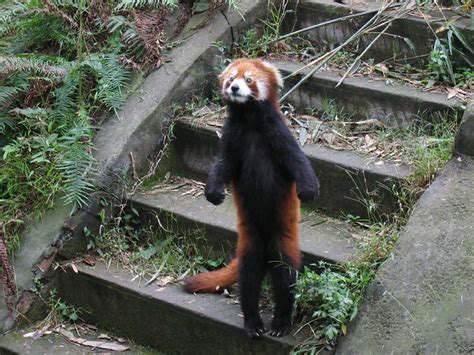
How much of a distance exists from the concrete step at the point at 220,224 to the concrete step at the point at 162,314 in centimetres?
44

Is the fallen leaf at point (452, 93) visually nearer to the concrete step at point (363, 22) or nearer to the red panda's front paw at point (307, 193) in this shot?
the concrete step at point (363, 22)

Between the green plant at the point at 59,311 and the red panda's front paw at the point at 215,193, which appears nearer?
the red panda's front paw at the point at 215,193

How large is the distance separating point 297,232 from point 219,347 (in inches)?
33.4

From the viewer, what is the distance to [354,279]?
13.6ft

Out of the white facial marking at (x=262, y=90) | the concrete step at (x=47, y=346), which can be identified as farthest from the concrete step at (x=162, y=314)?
the white facial marking at (x=262, y=90)

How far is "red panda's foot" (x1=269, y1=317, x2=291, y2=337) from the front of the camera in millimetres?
4160

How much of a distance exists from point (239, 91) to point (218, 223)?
112 cm

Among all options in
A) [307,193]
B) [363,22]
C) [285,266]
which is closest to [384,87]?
[363,22]

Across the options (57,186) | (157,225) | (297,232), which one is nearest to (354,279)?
(297,232)

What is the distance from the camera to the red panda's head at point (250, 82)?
414 cm

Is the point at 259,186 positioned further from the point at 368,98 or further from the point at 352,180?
the point at 368,98

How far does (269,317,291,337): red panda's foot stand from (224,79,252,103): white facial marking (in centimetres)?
125

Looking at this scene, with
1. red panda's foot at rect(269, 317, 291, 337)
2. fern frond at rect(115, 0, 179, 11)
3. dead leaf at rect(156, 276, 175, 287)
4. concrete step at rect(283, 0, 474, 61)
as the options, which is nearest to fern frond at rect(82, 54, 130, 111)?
fern frond at rect(115, 0, 179, 11)

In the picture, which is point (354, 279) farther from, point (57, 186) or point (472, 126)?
point (57, 186)
